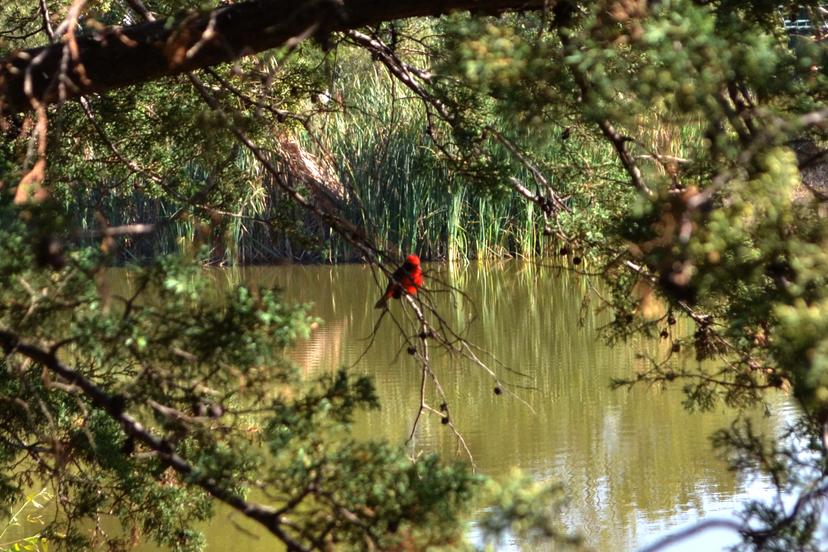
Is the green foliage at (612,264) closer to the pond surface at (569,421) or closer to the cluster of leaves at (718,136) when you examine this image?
the cluster of leaves at (718,136)

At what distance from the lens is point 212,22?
81.0 inches

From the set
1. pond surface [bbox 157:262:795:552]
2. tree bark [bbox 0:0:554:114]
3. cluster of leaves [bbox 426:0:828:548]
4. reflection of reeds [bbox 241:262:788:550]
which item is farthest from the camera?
reflection of reeds [bbox 241:262:788:550]

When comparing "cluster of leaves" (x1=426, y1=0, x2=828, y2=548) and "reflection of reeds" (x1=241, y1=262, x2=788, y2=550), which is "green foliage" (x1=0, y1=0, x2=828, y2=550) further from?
"reflection of reeds" (x1=241, y1=262, x2=788, y2=550)

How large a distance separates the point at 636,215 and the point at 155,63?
3.67 ft

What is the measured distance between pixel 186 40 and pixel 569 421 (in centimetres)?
514

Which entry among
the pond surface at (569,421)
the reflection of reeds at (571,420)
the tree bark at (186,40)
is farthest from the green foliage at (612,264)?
the reflection of reeds at (571,420)

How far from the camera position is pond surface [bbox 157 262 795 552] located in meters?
5.46

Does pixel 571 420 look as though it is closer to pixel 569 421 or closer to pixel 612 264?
pixel 569 421

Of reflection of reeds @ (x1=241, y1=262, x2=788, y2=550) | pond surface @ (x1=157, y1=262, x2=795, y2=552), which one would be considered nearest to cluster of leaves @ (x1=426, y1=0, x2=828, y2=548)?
pond surface @ (x1=157, y1=262, x2=795, y2=552)

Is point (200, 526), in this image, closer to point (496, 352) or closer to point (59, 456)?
point (59, 456)

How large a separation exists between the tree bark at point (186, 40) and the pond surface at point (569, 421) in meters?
1.04

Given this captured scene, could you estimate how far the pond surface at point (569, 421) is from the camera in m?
5.46

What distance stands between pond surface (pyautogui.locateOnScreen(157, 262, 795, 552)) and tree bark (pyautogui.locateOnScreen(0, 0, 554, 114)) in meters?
1.04

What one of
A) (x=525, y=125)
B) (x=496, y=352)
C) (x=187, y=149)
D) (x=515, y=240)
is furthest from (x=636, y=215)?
(x=515, y=240)
